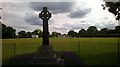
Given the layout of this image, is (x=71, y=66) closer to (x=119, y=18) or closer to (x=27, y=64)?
(x=27, y=64)

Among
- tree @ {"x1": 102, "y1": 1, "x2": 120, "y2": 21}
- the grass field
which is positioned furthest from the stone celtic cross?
tree @ {"x1": 102, "y1": 1, "x2": 120, "y2": 21}

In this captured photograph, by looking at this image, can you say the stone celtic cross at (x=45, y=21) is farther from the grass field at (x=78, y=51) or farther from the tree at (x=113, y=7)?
the tree at (x=113, y=7)

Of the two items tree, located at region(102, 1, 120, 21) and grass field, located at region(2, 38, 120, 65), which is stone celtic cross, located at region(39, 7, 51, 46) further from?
tree, located at region(102, 1, 120, 21)

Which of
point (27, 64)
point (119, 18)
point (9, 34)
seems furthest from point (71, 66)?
point (9, 34)

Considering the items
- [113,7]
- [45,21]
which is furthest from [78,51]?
[45,21]

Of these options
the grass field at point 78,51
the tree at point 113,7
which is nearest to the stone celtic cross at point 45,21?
the grass field at point 78,51

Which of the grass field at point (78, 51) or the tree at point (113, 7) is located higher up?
the tree at point (113, 7)

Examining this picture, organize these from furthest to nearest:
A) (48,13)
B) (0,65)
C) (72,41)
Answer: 1. (72,41)
2. (48,13)
3. (0,65)

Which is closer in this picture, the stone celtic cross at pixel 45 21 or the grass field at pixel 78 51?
the stone celtic cross at pixel 45 21

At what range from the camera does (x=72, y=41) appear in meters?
41.6

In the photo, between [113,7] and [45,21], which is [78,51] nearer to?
[113,7]

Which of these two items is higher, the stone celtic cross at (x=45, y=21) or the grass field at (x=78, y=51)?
the stone celtic cross at (x=45, y=21)

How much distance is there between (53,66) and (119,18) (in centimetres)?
828

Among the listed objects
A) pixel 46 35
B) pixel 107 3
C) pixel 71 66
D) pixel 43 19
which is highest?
pixel 107 3
